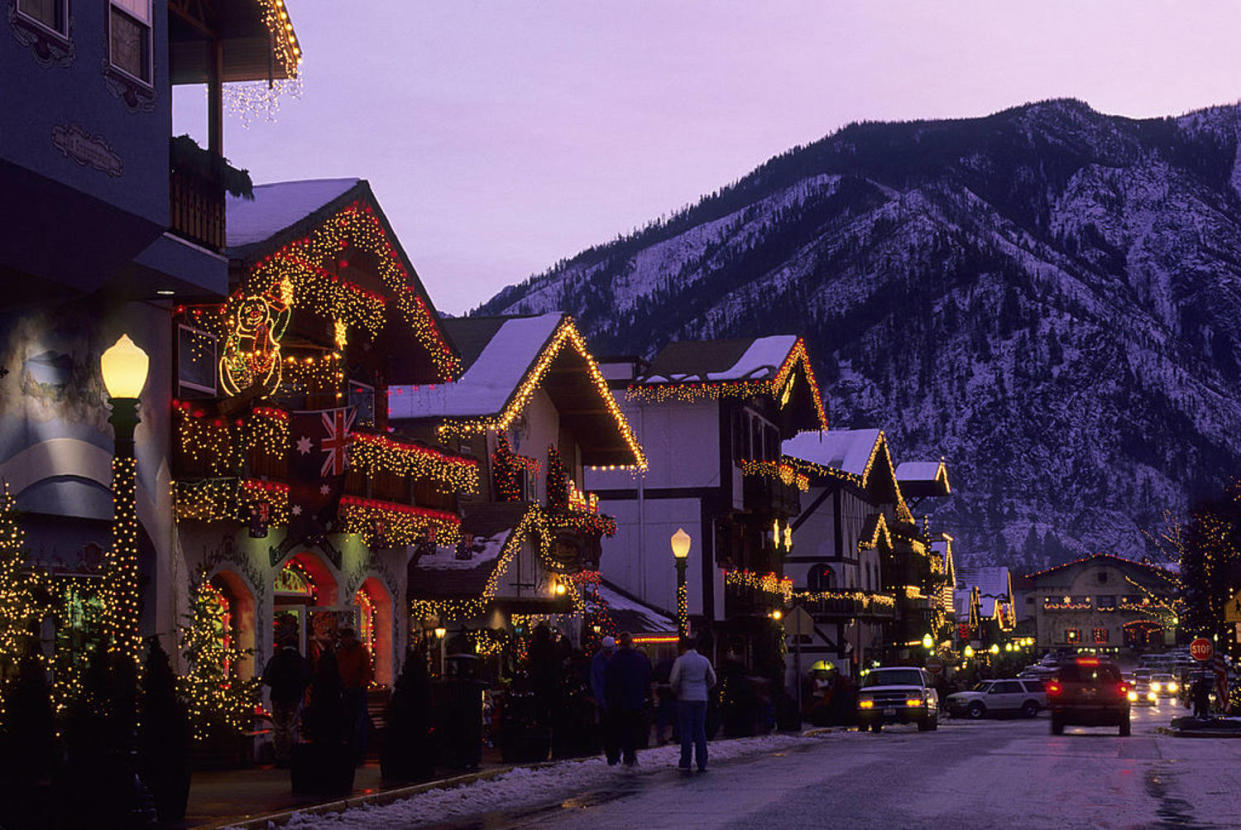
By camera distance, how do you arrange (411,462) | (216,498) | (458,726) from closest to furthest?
(458,726)
(216,498)
(411,462)

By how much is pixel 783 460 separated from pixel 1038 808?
149 feet

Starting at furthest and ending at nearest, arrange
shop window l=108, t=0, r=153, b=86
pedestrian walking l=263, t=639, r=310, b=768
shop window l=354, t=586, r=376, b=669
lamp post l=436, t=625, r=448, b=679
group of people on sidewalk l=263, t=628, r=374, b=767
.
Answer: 1. lamp post l=436, t=625, r=448, b=679
2. shop window l=354, t=586, r=376, b=669
3. pedestrian walking l=263, t=639, r=310, b=768
4. shop window l=108, t=0, r=153, b=86
5. group of people on sidewalk l=263, t=628, r=374, b=767

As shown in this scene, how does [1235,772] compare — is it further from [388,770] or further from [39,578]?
[39,578]

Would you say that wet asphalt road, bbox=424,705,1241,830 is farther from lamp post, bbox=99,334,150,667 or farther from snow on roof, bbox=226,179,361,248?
snow on roof, bbox=226,179,361,248

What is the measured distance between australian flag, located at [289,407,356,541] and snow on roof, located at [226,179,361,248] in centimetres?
263

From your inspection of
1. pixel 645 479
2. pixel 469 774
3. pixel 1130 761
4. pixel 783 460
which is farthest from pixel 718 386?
pixel 469 774

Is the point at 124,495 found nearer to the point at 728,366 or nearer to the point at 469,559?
the point at 469,559

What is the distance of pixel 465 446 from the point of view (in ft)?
124

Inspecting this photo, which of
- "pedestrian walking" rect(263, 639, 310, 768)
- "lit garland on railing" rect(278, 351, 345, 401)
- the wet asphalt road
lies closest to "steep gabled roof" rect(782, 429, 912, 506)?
"lit garland on railing" rect(278, 351, 345, 401)

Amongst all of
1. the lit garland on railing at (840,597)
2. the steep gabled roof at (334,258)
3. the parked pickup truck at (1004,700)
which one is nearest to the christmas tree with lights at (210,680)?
the steep gabled roof at (334,258)

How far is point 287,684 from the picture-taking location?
73.8ft

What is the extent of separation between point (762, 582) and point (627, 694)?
116 feet

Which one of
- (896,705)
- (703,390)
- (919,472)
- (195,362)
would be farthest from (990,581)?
(195,362)

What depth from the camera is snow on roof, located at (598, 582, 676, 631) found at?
49056 millimetres
